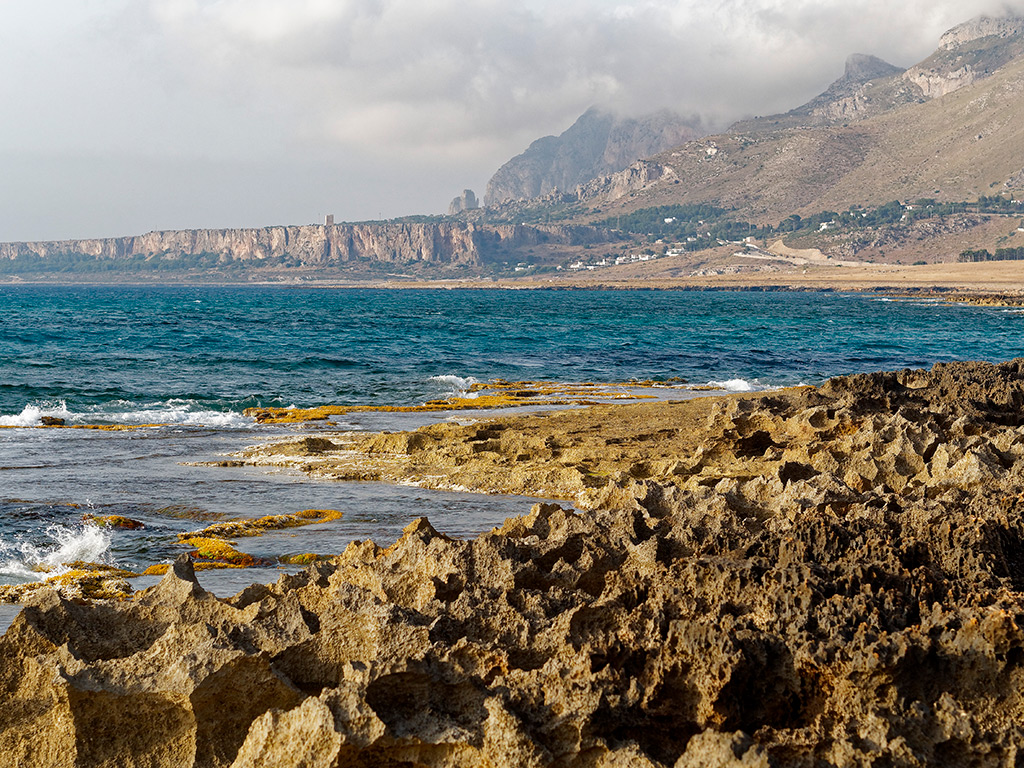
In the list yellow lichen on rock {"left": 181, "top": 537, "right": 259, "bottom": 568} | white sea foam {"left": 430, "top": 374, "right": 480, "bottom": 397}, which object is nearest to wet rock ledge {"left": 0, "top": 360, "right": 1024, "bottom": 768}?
yellow lichen on rock {"left": 181, "top": 537, "right": 259, "bottom": 568}

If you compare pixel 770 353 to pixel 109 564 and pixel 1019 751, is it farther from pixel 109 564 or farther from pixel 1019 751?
pixel 1019 751

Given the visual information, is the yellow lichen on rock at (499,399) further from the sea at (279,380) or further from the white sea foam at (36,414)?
the white sea foam at (36,414)

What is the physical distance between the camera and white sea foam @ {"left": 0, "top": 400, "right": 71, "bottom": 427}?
2103 cm

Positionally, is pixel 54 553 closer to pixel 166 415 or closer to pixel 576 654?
pixel 576 654

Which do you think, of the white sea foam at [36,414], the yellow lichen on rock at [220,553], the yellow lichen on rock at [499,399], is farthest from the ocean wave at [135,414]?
the yellow lichen on rock at [220,553]

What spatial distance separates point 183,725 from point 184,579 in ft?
3.98

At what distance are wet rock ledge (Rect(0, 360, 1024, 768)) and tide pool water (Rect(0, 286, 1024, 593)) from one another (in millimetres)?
3263

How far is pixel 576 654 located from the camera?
4.61m

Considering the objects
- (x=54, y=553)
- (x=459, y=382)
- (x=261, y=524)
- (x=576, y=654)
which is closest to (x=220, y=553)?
(x=261, y=524)

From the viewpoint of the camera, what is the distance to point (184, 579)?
220 inches

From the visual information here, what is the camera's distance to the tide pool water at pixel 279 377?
36.1 feet

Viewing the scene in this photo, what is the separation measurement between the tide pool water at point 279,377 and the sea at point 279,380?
66 mm

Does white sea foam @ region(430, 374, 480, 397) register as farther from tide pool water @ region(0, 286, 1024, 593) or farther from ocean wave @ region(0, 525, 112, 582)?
ocean wave @ region(0, 525, 112, 582)

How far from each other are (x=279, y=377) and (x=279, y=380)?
99cm
